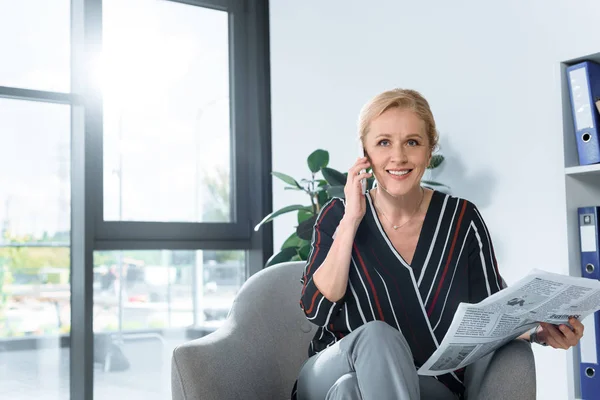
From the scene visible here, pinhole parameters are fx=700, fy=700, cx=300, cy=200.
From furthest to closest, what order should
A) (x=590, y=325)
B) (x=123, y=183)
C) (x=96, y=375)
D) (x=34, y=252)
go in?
(x=123, y=183), (x=96, y=375), (x=34, y=252), (x=590, y=325)

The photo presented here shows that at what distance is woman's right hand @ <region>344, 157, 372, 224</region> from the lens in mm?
1730

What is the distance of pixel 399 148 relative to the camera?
1743 mm

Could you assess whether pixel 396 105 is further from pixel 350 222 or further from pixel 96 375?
pixel 96 375

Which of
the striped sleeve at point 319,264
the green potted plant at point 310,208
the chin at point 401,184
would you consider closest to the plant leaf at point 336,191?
the green potted plant at point 310,208

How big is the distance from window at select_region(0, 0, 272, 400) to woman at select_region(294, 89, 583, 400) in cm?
177

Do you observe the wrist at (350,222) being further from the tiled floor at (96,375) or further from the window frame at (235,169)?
the tiled floor at (96,375)

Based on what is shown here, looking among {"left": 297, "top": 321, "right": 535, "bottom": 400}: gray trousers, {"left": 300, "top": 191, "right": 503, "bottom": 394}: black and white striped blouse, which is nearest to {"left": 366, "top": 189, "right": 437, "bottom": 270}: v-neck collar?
{"left": 300, "top": 191, "right": 503, "bottom": 394}: black and white striped blouse

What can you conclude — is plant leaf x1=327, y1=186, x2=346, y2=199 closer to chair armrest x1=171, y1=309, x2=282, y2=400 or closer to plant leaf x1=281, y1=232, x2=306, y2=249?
plant leaf x1=281, y1=232, x2=306, y2=249

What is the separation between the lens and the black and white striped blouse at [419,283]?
171cm

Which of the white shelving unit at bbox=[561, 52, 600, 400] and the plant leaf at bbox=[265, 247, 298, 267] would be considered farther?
the plant leaf at bbox=[265, 247, 298, 267]

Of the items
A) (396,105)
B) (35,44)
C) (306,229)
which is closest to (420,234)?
(396,105)

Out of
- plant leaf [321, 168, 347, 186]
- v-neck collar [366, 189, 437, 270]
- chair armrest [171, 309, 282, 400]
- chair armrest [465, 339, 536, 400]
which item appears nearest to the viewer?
chair armrest [465, 339, 536, 400]

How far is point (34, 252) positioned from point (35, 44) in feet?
3.14

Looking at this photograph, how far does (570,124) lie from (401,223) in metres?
0.55
